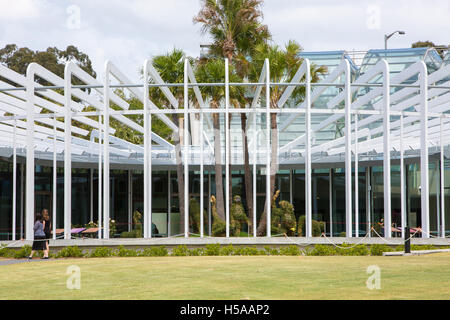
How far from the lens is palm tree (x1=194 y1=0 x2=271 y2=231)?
76.7 feet

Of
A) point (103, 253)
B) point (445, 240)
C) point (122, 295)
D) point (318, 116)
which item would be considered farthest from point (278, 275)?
point (318, 116)

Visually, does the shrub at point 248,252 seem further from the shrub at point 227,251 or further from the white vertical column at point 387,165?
the white vertical column at point 387,165

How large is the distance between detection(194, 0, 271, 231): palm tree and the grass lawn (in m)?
11.0

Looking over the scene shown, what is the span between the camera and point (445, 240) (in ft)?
53.0

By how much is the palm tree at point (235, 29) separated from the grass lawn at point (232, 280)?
11.0m

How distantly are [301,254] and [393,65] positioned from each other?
26.0 metres

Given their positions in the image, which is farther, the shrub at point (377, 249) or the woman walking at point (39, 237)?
the woman walking at point (39, 237)

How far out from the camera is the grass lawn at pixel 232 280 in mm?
8281

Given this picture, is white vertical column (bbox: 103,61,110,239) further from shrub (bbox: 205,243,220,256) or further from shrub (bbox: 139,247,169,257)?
shrub (bbox: 205,243,220,256)

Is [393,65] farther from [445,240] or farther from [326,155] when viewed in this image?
[445,240]

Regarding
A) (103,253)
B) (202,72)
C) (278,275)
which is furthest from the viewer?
(202,72)

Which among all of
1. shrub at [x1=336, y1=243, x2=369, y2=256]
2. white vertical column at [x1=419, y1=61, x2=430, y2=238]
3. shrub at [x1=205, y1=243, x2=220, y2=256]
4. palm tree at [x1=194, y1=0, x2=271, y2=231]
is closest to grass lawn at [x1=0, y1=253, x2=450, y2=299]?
shrub at [x1=336, y1=243, x2=369, y2=256]

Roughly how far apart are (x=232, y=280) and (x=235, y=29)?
16055mm

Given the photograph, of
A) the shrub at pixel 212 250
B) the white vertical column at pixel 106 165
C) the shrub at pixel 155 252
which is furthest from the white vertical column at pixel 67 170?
the shrub at pixel 212 250
